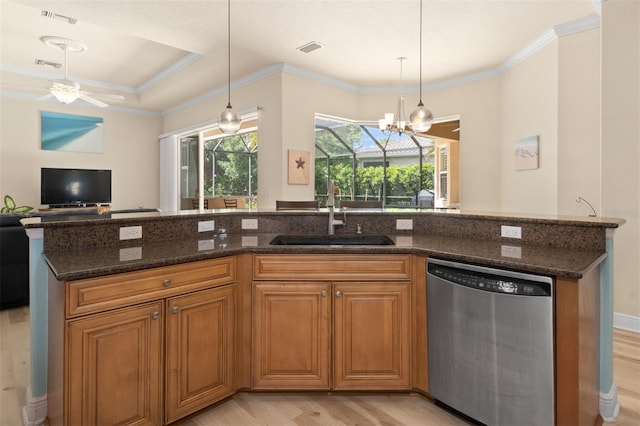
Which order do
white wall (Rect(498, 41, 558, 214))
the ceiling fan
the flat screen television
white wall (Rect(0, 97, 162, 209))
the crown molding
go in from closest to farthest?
the crown molding < white wall (Rect(498, 41, 558, 214)) < the ceiling fan < white wall (Rect(0, 97, 162, 209)) < the flat screen television

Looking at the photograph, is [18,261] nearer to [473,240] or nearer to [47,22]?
[47,22]

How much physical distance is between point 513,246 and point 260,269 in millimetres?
→ 1409

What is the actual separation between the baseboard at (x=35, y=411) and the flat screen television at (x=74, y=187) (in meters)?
5.70

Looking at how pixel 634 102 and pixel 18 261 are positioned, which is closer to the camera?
pixel 634 102

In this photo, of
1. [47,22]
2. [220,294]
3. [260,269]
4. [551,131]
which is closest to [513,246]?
[260,269]

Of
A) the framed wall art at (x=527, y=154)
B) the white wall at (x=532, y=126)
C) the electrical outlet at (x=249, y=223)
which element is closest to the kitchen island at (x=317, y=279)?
the electrical outlet at (x=249, y=223)

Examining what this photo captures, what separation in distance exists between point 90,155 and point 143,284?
6.73 meters

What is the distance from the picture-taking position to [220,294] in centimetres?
194

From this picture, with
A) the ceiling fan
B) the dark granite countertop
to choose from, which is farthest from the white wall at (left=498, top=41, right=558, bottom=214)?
the ceiling fan

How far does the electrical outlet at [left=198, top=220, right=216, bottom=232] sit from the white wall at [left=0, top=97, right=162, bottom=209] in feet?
19.2

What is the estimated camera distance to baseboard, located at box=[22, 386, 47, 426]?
188cm

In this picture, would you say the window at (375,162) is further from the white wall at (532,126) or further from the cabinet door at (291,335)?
the cabinet door at (291,335)

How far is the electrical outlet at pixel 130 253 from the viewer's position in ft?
5.64

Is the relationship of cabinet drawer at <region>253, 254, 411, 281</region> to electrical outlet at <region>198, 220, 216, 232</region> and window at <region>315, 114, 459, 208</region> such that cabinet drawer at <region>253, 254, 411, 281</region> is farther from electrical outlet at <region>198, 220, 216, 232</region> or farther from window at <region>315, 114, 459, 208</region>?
window at <region>315, 114, 459, 208</region>
